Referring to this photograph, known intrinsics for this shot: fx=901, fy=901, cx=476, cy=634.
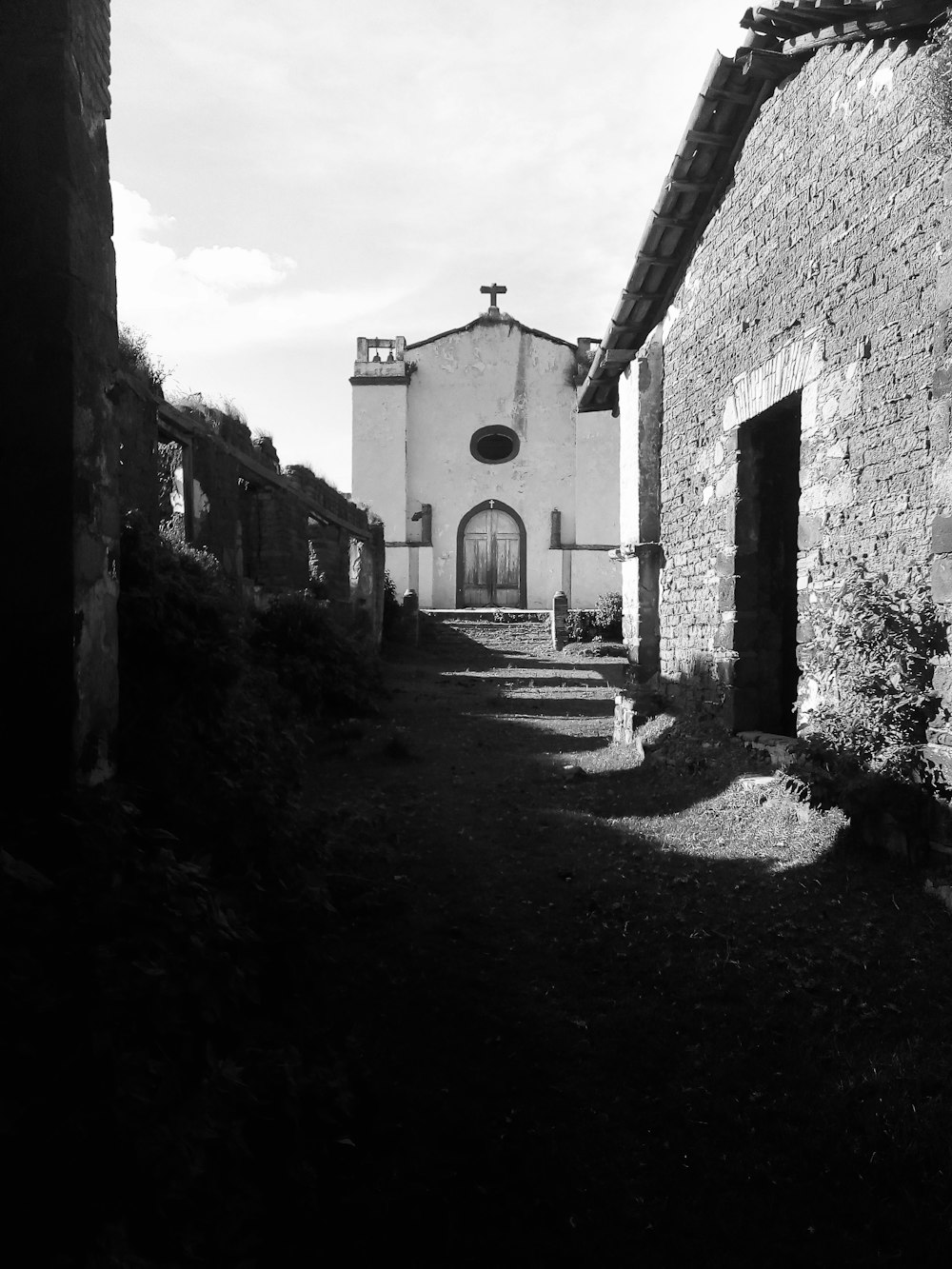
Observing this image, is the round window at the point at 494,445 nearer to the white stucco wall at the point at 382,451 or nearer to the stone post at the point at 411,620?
the white stucco wall at the point at 382,451

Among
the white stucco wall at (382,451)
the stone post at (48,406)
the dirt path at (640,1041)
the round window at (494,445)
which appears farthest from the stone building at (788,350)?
the round window at (494,445)

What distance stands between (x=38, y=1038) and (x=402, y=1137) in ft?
3.84

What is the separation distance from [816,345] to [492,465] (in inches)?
757

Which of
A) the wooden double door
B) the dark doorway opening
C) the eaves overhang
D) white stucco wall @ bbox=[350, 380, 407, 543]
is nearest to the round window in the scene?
the wooden double door

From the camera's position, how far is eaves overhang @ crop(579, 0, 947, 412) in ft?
19.0

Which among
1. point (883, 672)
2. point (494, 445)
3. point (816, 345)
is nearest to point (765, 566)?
point (816, 345)

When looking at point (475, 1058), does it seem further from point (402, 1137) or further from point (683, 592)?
point (683, 592)

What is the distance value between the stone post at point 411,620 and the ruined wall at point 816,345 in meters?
11.2

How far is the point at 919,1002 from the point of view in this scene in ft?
11.9

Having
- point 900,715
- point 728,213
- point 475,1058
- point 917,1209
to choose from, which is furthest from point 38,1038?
point 728,213

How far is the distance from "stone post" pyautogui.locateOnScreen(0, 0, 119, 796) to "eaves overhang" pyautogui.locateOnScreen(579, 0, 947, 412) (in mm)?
4778

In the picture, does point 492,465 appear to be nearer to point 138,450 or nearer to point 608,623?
point 608,623

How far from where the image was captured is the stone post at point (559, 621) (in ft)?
65.1

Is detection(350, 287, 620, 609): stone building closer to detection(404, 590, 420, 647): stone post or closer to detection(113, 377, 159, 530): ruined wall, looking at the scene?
detection(404, 590, 420, 647): stone post
